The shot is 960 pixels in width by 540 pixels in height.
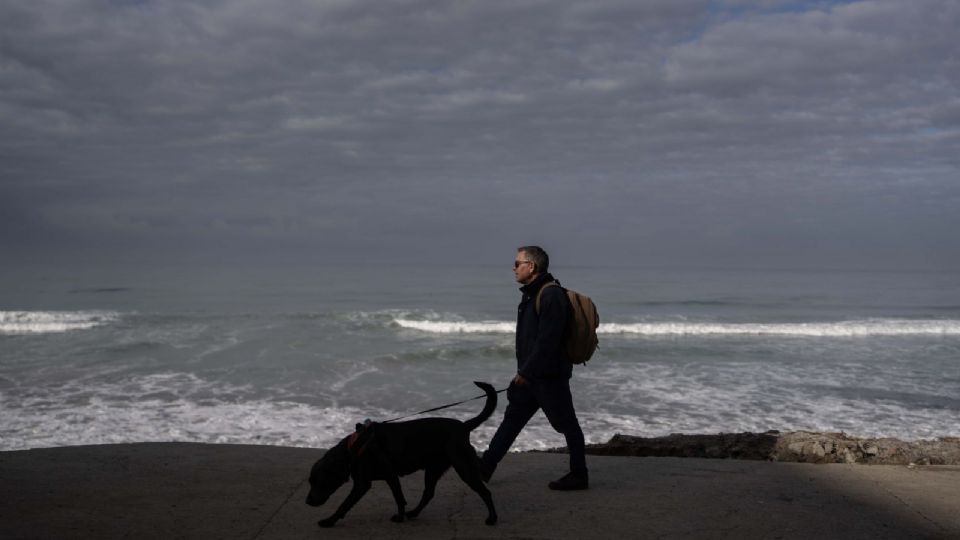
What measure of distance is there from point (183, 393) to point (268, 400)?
5.31 feet

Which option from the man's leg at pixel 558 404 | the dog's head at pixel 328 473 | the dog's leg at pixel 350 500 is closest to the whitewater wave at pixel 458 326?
the man's leg at pixel 558 404

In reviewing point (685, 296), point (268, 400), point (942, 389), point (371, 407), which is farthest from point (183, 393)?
point (685, 296)

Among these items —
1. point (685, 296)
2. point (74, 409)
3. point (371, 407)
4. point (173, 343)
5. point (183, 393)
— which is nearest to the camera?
point (74, 409)

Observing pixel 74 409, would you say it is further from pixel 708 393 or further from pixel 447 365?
pixel 708 393

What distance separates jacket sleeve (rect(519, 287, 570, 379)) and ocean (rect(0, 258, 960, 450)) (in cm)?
374

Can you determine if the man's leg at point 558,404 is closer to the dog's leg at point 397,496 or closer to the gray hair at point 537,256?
the gray hair at point 537,256

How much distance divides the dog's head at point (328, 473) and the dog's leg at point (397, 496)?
261 millimetres

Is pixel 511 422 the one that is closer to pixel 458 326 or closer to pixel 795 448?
pixel 795 448

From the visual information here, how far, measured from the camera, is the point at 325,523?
173 inches

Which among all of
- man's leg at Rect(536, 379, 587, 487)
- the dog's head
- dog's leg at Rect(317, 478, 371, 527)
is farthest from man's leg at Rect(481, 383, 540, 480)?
the dog's head

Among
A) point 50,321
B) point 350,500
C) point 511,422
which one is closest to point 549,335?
point 511,422

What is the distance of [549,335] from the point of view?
4848 millimetres

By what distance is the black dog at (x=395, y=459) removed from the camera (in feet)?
13.8

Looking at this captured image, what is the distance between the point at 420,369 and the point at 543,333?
11.0m
